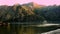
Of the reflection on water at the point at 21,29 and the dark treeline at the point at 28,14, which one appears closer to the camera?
the dark treeline at the point at 28,14

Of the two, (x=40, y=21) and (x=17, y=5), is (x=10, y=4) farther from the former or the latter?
(x=40, y=21)

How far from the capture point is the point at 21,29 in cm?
1091

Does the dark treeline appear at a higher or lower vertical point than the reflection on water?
higher

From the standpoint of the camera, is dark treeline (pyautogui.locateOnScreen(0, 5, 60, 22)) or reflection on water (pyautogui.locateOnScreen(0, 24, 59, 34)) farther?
reflection on water (pyautogui.locateOnScreen(0, 24, 59, 34))

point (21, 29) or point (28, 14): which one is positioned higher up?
point (28, 14)

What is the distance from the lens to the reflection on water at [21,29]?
1037 centimetres

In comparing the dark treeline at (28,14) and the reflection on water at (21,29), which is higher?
the dark treeline at (28,14)

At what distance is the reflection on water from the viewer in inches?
408

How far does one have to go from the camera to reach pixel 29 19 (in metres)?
10.4

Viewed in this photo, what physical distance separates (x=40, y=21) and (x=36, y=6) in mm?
694

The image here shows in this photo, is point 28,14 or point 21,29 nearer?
point 28,14

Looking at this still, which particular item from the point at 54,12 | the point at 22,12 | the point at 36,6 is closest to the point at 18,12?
the point at 22,12

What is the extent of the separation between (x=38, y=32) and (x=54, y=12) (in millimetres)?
1160

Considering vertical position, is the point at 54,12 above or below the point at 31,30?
above
